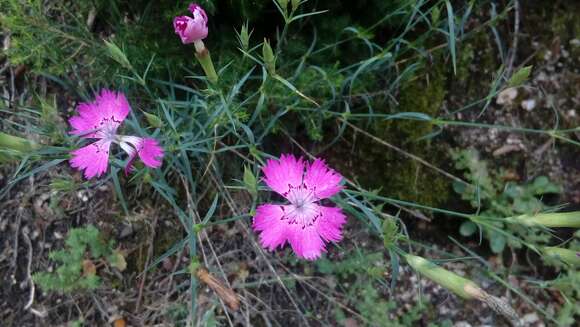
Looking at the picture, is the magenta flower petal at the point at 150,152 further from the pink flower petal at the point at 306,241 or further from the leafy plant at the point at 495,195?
the leafy plant at the point at 495,195

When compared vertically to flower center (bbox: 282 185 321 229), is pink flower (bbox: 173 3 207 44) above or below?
above

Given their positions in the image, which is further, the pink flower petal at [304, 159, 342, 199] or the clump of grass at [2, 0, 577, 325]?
the clump of grass at [2, 0, 577, 325]

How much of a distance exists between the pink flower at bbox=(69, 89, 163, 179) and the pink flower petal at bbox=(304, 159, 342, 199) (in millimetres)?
428

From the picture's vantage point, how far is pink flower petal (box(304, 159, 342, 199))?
1515 millimetres

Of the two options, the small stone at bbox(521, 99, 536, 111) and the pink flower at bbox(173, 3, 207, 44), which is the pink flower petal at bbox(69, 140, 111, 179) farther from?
the small stone at bbox(521, 99, 536, 111)

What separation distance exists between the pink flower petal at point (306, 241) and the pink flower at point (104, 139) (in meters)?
0.43

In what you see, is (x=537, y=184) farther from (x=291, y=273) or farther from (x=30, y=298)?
(x=30, y=298)

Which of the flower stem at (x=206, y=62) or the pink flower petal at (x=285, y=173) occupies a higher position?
the flower stem at (x=206, y=62)

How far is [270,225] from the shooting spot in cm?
153

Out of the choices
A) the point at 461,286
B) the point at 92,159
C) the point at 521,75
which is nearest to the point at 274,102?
the point at 92,159

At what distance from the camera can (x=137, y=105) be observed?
1.98 meters

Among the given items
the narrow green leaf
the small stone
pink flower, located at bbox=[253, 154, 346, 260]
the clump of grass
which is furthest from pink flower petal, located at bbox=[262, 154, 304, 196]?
the small stone

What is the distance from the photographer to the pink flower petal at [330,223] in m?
1.52

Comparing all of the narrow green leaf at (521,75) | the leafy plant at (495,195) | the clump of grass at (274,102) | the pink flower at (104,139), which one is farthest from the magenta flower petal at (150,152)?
the leafy plant at (495,195)
